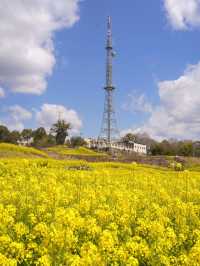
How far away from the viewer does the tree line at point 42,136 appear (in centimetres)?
10144

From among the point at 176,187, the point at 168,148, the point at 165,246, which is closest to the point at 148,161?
the point at 176,187

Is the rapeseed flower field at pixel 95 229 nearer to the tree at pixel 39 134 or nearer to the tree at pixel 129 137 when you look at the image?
the tree at pixel 39 134

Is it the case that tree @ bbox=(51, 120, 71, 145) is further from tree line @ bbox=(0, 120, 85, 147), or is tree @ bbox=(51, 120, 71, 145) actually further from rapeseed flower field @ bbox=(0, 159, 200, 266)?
rapeseed flower field @ bbox=(0, 159, 200, 266)

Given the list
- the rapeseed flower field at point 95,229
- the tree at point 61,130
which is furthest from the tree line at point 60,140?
the rapeseed flower field at point 95,229

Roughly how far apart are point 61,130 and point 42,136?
6584 mm

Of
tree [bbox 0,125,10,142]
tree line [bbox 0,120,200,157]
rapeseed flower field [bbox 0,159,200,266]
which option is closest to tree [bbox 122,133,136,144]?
tree line [bbox 0,120,200,157]

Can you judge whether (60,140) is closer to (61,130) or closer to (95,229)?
(61,130)

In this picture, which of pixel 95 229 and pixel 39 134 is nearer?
pixel 95 229

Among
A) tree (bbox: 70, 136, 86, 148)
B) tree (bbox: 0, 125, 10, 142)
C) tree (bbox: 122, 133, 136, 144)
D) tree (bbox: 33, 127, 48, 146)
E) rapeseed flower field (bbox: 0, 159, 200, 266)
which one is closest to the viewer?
rapeseed flower field (bbox: 0, 159, 200, 266)

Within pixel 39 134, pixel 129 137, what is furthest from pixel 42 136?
pixel 129 137

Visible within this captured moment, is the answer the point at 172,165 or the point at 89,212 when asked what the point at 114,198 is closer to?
the point at 89,212

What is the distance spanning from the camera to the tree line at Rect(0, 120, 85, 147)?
101438 millimetres

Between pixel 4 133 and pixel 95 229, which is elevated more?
pixel 4 133

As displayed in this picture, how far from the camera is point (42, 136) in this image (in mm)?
115062
